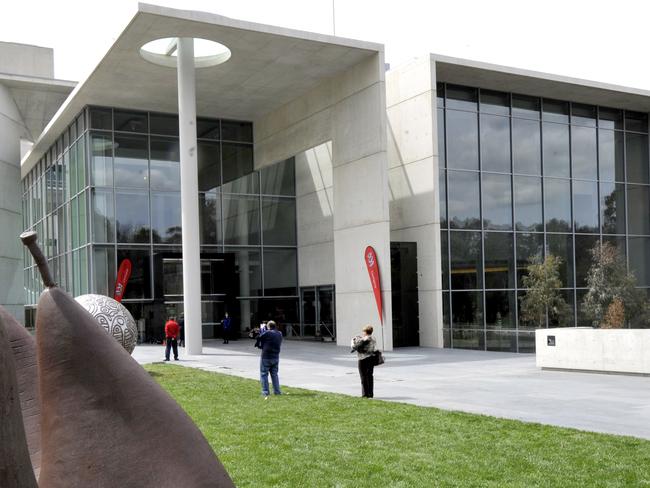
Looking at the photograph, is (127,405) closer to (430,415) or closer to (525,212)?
(430,415)

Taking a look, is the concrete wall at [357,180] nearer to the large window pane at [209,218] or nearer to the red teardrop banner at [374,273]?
the red teardrop banner at [374,273]

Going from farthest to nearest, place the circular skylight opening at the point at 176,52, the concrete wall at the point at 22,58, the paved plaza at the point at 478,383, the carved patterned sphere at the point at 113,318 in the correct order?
the concrete wall at the point at 22,58 < the circular skylight opening at the point at 176,52 < the carved patterned sphere at the point at 113,318 < the paved plaza at the point at 478,383

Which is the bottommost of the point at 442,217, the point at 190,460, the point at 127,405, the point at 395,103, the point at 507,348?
the point at 507,348

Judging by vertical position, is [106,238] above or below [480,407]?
above

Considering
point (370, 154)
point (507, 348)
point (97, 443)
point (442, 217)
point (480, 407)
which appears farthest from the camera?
point (442, 217)

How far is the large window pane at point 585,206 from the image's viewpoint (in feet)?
110

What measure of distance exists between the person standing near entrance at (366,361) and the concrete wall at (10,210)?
1019 inches

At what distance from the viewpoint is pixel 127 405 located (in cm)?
305

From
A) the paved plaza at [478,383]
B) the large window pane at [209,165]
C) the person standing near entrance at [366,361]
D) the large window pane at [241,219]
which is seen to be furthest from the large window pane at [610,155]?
the person standing near entrance at [366,361]

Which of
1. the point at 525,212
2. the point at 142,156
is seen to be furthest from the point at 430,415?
the point at 142,156

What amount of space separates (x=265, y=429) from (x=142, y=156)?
2463cm

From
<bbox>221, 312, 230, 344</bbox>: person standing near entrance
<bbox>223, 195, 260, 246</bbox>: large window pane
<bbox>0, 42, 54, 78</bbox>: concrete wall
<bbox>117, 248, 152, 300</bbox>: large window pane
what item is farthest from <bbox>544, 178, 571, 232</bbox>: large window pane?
<bbox>0, 42, 54, 78</bbox>: concrete wall

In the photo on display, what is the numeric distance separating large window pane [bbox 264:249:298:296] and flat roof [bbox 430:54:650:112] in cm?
1183

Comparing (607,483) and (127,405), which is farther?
(607,483)
